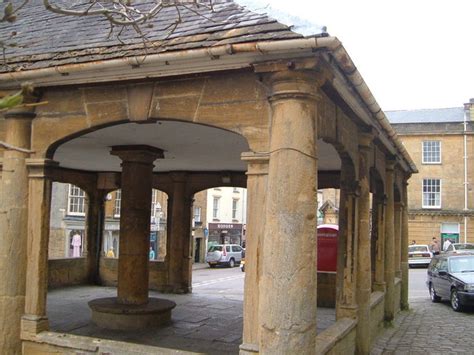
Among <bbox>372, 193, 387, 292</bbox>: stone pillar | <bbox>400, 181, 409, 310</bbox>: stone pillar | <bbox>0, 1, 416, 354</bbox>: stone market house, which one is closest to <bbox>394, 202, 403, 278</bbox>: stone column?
<bbox>400, 181, 409, 310</bbox>: stone pillar

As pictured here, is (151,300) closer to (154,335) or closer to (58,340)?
(154,335)

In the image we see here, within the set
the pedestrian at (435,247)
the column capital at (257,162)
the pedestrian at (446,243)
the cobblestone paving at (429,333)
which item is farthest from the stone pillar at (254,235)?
the pedestrian at (446,243)

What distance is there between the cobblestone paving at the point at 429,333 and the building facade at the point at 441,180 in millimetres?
26642

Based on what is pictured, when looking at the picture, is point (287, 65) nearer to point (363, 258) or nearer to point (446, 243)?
point (363, 258)

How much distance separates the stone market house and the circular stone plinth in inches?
3.5

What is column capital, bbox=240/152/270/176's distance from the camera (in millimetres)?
5293

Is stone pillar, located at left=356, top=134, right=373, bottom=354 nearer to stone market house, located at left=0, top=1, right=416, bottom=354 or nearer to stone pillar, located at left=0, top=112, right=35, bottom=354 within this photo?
stone market house, located at left=0, top=1, right=416, bottom=354

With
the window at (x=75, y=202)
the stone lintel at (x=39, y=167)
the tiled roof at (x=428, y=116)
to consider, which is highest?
the tiled roof at (x=428, y=116)

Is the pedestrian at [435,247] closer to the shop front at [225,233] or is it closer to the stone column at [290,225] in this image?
the shop front at [225,233]

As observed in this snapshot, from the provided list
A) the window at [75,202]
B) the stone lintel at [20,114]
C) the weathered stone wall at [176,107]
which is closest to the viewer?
the weathered stone wall at [176,107]

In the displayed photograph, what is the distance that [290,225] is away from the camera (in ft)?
16.5

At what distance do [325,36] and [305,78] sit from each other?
0.47 m

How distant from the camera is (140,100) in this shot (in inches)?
233

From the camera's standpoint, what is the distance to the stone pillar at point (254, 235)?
5.28 m
